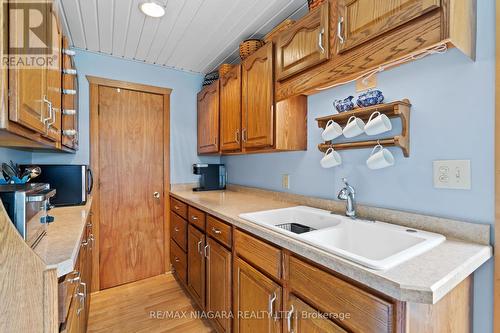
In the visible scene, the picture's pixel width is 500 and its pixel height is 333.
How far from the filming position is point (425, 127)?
1.16m

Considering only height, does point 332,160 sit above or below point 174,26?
below

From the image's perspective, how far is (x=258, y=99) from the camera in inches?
72.8

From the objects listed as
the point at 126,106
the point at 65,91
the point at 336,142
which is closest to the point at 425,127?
the point at 336,142

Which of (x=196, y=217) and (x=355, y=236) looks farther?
(x=196, y=217)

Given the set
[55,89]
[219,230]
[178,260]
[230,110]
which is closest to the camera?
[55,89]

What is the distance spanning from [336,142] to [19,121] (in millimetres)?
1511

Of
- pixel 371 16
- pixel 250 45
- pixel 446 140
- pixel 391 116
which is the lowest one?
pixel 446 140

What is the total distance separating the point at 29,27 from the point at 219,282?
62.6 inches

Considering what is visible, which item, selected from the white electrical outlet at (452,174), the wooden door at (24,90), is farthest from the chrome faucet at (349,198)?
the wooden door at (24,90)

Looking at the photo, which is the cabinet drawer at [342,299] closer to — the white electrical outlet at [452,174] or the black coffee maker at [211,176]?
the white electrical outlet at [452,174]

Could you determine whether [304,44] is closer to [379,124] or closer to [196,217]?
[379,124]

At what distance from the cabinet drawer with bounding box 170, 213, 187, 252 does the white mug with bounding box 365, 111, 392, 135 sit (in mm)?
1715

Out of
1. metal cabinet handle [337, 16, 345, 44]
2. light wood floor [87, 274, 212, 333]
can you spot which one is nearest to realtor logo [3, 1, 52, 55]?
metal cabinet handle [337, 16, 345, 44]

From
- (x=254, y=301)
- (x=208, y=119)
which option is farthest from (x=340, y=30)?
(x=208, y=119)
